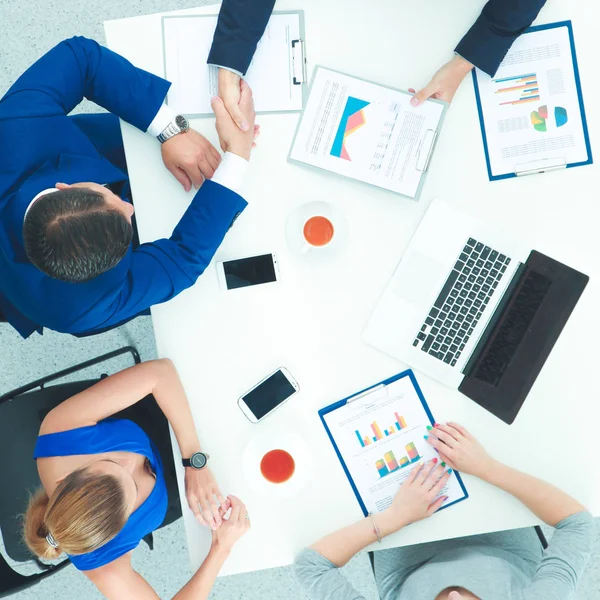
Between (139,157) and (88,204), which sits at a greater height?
(139,157)

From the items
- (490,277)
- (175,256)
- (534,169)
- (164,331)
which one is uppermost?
(534,169)

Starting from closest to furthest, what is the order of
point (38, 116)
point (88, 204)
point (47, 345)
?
point (88, 204), point (38, 116), point (47, 345)

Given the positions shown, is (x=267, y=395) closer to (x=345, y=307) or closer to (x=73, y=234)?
(x=345, y=307)

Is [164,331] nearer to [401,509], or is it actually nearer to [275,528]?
[275,528]

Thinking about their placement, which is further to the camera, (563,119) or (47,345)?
(47,345)

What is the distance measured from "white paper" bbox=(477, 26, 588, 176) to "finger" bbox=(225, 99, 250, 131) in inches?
20.6

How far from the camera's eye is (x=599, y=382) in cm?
116

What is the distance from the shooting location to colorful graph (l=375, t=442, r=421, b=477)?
1.17 m

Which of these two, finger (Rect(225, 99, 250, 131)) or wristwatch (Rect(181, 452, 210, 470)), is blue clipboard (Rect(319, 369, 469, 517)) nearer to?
wristwatch (Rect(181, 452, 210, 470))

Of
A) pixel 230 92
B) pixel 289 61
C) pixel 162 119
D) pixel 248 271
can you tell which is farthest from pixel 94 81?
pixel 248 271

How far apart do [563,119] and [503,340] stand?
50cm

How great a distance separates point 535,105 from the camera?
1150mm

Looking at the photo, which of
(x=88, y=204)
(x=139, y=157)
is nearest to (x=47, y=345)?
(x=139, y=157)

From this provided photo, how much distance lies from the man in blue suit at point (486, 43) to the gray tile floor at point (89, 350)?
108 centimetres
